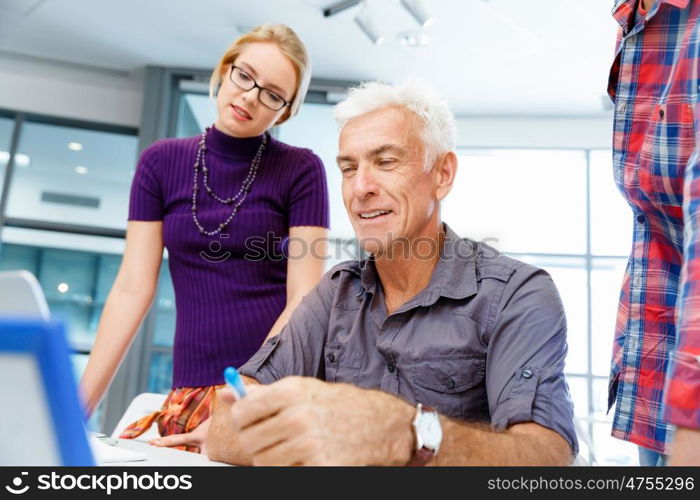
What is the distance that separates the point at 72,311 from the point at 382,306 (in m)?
4.78

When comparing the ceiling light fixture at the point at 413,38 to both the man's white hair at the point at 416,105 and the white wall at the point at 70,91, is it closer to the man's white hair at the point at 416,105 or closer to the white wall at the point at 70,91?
the white wall at the point at 70,91

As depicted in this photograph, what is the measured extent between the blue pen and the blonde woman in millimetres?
905

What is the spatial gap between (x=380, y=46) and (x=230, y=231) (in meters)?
3.67

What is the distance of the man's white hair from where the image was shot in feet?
4.98

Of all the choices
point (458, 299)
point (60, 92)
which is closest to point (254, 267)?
point (458, 299)

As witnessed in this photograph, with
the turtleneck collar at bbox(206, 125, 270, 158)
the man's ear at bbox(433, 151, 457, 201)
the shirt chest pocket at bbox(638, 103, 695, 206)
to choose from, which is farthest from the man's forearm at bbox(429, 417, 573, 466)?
the turtleneck collar at bbox(206, 125, 270, 158)

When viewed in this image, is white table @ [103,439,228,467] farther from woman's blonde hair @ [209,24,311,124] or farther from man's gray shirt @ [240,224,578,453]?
woman's blonde hair @ [209,24,311,124]

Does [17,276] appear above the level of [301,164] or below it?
below

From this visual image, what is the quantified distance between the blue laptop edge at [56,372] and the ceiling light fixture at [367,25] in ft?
14.5

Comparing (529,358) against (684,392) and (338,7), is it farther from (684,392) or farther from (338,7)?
(338,7)

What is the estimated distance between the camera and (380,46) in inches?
197

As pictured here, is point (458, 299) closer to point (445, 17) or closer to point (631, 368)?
point (631, 368)

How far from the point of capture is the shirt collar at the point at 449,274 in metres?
1.34

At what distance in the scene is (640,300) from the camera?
3.91 ft
